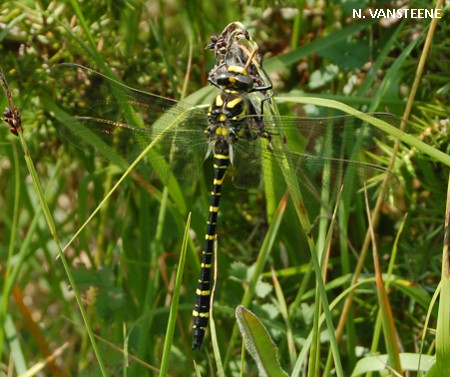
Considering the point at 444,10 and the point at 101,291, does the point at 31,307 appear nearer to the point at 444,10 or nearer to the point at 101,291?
the point at 101,291

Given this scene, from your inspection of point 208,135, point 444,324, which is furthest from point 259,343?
point 208,135

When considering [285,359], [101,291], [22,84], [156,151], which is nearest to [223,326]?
[285,359]

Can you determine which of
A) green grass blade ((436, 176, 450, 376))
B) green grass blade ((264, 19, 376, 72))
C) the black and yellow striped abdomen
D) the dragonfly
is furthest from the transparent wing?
green grass blade ((436, 176, 450, 376))

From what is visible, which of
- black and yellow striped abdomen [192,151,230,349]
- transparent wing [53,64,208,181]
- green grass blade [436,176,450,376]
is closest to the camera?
green grass blade [436,176,450,376]

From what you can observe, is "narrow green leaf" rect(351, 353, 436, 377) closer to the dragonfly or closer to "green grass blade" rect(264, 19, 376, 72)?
the dragonfly

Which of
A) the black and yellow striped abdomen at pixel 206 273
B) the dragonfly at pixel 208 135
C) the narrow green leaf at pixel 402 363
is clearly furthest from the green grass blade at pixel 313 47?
the narrow green leaf at pixel 402 363

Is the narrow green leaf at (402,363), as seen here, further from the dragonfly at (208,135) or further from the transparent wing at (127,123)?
the transparent wing at (127,123)

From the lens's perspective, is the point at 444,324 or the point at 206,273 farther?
the point at 206,273

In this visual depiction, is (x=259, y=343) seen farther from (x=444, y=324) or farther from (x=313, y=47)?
(x=313, y=47)
